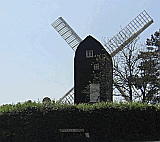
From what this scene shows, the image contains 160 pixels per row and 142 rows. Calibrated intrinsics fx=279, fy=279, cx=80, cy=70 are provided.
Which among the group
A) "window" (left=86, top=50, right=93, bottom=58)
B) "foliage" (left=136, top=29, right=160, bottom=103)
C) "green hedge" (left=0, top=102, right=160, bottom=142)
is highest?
"window" (left=86, top=50, right=93, bottom=58)

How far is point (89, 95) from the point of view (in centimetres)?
2605

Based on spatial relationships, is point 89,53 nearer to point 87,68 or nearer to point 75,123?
point 87,68

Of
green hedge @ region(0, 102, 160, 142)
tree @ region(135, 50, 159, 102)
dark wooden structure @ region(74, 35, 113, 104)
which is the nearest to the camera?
green hedge @ region(0, 102, 160, 142)

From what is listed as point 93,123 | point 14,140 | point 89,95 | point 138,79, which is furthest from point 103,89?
point 14,140

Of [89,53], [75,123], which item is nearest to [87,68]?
[89,53]

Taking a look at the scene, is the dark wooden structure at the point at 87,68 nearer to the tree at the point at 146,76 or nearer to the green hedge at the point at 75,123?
the tree at the point at 146,76

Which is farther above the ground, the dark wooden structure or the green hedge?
the dark wooden structure

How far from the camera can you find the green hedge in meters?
15.3

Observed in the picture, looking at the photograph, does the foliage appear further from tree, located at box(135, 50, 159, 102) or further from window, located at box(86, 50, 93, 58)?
window, located at box(86, 50, 93, 58)

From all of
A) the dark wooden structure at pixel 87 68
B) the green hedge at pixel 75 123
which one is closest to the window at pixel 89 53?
the dark wooden structure at pixel 87 68

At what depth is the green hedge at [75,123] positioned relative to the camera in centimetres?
1531

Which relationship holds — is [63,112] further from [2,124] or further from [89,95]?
[89,95]

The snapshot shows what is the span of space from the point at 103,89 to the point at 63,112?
9804mm

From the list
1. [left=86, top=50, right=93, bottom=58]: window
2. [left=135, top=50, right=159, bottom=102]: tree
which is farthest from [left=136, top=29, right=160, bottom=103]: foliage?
[left=86, top=50, right=93, bottom=58]: window
